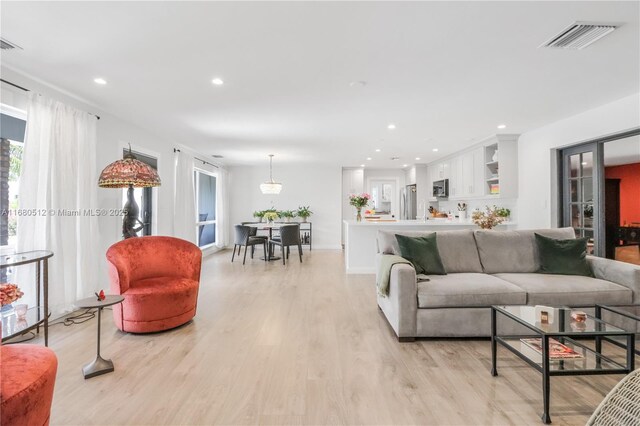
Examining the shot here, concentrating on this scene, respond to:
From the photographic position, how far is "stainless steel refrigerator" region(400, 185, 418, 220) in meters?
9.86

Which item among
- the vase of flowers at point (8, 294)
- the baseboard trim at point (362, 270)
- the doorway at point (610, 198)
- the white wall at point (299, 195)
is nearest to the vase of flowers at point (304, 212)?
the white wall at point (299, 195)

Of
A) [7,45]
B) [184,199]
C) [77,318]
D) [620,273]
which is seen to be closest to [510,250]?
[620,273]

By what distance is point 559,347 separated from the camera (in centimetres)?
216

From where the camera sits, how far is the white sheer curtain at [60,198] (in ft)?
10.2

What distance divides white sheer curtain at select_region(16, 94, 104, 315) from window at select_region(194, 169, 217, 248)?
12.5 feet

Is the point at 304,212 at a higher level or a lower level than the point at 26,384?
higher

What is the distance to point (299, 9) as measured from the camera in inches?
82.3

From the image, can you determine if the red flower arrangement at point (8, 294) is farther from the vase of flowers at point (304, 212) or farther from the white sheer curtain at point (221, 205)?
the vase of flowers at point (304, 212)

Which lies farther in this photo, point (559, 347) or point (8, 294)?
point (559, 347)

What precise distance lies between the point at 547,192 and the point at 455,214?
2843mm

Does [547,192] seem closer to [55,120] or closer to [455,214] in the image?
[455,214]

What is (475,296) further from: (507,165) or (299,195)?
(299,195)

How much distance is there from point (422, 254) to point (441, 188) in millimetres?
5371

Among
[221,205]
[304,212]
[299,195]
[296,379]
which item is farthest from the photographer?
[299,195]
